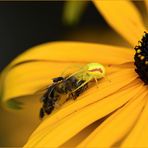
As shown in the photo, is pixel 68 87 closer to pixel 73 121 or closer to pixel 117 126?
pixel 73 121

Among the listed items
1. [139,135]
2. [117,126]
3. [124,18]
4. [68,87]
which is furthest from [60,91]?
[124,18]

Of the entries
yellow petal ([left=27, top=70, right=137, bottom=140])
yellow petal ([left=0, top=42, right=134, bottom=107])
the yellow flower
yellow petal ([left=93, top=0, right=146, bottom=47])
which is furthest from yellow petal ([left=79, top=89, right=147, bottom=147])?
yellow petal ([left=93, top=0, right=146, bottom=47])

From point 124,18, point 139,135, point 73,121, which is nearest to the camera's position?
point 139,135

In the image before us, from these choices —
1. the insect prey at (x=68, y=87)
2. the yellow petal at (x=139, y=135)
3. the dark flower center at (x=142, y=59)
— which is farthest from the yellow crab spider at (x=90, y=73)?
the yellow petal at (x=139, y=135)

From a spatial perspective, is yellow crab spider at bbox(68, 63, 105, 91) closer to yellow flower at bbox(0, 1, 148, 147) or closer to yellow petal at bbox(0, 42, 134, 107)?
yellow flower at bbox(0, 1, 148, 147)

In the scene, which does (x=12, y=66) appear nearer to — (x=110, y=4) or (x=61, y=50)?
(x=61, y=50)

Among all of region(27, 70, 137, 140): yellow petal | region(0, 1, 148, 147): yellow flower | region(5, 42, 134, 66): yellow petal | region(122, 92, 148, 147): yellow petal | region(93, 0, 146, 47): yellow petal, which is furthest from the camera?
region(93, 0, 146, 47): yellow petal
